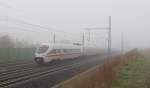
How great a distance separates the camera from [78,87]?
450 inches

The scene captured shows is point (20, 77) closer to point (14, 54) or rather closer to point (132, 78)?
point (132, 78)

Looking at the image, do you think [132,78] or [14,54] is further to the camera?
[14,54]

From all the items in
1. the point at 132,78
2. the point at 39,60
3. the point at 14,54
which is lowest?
the point at 132,78

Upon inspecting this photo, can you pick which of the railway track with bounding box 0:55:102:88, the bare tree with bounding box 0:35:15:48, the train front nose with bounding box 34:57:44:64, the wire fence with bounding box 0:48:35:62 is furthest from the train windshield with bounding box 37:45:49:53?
the bare tree with bounding box 0:35:15:48

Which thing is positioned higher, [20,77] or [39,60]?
[39,60]

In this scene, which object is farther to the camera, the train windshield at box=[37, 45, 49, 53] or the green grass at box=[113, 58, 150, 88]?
the train windshield at box=[37, 45, 49, 53]

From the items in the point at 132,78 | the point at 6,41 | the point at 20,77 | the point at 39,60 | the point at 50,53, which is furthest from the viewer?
the point at 6,41

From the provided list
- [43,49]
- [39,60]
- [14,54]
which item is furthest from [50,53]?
[14,54]

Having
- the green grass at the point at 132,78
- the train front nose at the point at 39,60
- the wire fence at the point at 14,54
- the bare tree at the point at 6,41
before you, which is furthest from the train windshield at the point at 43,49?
the bare tree at the point at 6,41

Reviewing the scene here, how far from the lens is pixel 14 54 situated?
37.3 meters

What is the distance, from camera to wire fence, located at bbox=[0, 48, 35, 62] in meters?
34.3

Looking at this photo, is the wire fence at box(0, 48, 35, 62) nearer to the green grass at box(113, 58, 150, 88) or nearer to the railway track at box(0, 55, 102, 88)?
the railway track at box(0, 55, 102, 88)

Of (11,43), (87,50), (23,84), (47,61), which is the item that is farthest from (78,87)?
(11,43)

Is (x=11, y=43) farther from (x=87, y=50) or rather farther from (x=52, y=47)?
(x=52, y=47)
